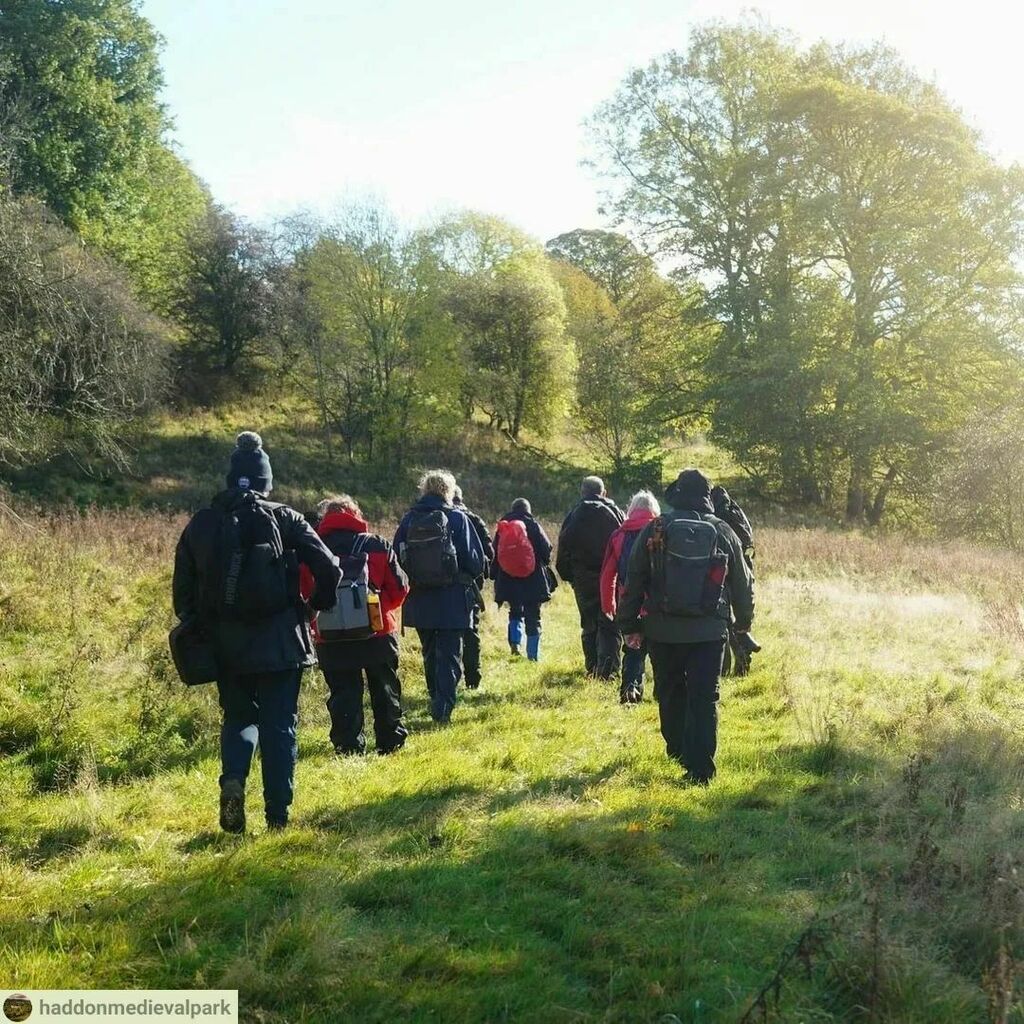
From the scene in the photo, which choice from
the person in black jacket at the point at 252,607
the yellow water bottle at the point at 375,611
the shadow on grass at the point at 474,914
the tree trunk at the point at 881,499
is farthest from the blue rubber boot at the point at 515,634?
the tree trunk at the point at 881,499

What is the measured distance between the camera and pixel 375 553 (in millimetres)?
6832

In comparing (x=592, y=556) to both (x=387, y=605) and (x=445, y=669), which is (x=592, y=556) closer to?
(x=445, y=669)

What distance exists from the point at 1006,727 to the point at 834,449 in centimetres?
2492

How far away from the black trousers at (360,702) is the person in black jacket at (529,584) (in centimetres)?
377

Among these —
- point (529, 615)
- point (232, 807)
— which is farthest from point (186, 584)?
point (529, 615)

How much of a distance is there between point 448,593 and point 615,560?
1462 millimetres

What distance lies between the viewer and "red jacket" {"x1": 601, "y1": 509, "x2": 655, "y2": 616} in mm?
8164

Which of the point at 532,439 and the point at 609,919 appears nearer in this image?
the point at 609,919

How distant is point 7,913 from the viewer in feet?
12.5

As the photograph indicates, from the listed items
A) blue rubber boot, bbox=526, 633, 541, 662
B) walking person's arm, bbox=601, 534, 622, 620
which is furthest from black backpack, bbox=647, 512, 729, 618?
blue rubber boot, bbox=526, 633, 541, 662

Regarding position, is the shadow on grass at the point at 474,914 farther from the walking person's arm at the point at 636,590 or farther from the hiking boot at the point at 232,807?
the walking person's arm at the point at 636,590

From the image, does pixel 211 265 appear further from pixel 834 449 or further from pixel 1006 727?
pixel 1006 727

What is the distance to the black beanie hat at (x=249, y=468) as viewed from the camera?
5.16 meters

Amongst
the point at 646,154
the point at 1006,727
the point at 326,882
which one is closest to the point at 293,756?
the point at 326,882
